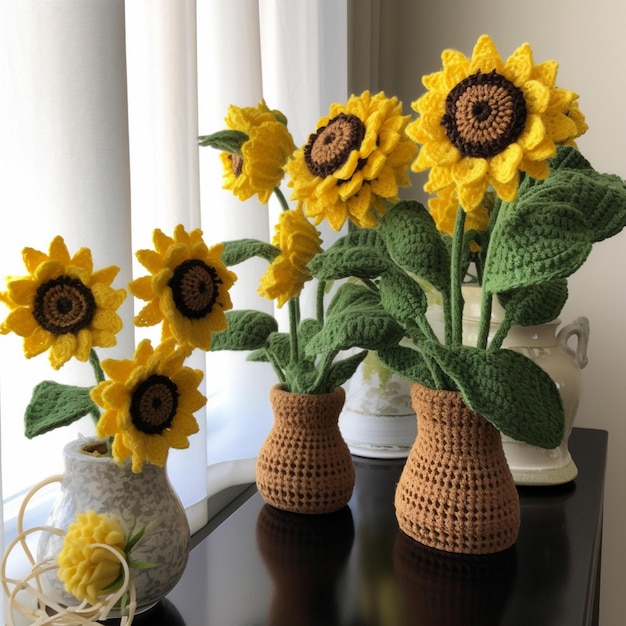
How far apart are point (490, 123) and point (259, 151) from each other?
9.5 inches

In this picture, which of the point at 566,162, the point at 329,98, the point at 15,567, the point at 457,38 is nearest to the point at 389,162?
the point at 566,162

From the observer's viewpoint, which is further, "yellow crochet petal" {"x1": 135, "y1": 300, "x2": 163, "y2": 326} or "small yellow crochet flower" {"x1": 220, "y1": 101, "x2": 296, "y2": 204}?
"small yellow crochet flower" {"x1": 220, "y1": 101, "x2": 296, "y2": 204}

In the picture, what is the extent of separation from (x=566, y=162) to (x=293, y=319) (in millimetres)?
310

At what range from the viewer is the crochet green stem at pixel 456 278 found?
0.63 metres

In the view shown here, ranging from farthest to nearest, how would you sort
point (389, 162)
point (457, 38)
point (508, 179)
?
point (457, 38)
point (389, 162)
point (508, 179)

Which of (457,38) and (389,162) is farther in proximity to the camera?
(457,38)

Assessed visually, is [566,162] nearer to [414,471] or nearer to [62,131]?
[414,471]

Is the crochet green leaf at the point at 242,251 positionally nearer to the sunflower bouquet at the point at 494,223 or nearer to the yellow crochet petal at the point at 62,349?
the sunflower bouquet at the point at 494,223

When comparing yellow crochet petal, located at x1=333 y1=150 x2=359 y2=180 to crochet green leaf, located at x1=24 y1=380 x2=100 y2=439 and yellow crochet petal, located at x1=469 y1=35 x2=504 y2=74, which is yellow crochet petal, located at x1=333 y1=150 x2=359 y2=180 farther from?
crochet green leaf, located at x1=24 y1=380 x2=100 y2=439

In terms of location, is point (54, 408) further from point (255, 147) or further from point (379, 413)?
point (379, 413)

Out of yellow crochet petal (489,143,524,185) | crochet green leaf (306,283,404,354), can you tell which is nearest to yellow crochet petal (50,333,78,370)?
crochet green leaf (306,283,404,354)

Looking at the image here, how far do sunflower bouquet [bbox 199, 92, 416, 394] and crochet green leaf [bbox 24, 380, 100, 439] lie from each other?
20cm

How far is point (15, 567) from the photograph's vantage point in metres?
0.64

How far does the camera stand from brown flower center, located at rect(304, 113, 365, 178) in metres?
0.63
